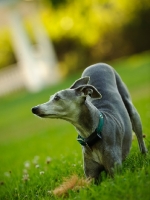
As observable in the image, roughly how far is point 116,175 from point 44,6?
22915 mm

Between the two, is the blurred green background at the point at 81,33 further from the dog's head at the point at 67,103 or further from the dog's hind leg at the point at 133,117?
the dog's head at the point at 67,103

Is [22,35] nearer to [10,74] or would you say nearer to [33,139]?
[10,74]

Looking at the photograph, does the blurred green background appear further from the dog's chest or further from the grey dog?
the dog's chest

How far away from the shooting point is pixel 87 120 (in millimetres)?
4488

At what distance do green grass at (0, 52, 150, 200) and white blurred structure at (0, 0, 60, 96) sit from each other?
5.97 m

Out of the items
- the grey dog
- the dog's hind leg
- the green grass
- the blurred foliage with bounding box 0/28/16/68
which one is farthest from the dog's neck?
the blurred foliage with bounding box 0/28/16/68

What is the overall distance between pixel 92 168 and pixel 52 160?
6.59 ft

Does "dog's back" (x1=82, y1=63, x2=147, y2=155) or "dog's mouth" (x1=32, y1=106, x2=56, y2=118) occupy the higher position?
"dog's mouth" (x1=32, y1=106, x2=56, y2=118)

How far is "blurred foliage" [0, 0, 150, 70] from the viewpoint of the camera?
25734 mm

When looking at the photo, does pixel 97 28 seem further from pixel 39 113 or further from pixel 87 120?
pixel 39 113

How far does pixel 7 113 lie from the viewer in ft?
58.7

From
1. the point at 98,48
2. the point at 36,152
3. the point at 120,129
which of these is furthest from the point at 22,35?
the point at 120,129

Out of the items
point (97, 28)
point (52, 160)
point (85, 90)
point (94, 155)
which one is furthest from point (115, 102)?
point (97, 28)

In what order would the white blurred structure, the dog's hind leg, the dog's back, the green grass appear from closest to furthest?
1. the green grass
2. the dog's back
3. the dog's hind leg
4. the white blurred structure
